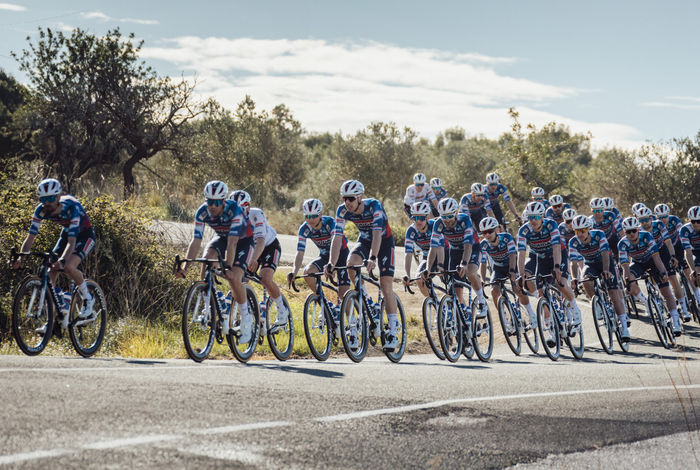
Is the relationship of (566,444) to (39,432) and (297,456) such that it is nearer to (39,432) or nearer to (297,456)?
(297,456)

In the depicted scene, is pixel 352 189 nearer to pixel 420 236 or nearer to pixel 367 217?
pixel 367 217

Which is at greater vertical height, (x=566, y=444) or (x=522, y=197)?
(x=522, y=197)

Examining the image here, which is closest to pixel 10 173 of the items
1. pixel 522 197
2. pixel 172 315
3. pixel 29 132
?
pixel 172 315

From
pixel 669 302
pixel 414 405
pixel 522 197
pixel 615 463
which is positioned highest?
pixel 522 197

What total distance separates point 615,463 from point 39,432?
4.21m

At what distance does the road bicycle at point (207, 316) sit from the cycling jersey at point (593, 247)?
278 inches

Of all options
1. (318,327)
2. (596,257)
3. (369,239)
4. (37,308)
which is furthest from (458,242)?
(37,308)

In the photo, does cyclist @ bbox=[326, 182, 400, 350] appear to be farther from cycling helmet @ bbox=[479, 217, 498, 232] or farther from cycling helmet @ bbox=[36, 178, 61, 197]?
cycling helmet @ bbox=[36, 178, 61, 197]

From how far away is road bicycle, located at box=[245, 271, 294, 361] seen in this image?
30.4 ft

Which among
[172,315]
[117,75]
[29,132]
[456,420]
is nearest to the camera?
[456,420]

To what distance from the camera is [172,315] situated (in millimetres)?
13578

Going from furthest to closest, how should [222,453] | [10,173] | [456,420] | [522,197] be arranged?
[522,197] → [10,173] → [456,420] → [222,453]

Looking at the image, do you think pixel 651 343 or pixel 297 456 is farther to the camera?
pixel 651 343

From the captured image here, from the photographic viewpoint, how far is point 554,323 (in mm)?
11758
